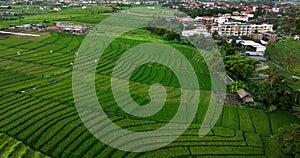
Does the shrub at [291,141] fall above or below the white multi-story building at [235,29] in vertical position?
below

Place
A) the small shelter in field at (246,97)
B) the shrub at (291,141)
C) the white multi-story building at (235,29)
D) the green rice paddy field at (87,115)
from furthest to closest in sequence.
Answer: the white multi-story building at (235,29)
the small shelter in field at (246,97)
the green rice paddy field at (87,115)
the shrub at (291,141)

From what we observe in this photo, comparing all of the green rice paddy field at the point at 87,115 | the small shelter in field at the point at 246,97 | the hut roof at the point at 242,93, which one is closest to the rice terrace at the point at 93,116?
the green rice paddy field at the point at 87,115

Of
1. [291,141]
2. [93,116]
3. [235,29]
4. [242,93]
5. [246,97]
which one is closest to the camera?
[291,141]

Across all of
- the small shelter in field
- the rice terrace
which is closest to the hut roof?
the small shelter in field

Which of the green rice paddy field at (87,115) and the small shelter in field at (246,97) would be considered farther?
the small shelter in field at (246,97)

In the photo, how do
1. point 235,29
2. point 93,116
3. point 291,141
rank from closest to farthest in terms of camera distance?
1. point 291,141
2. point 93,116
3. point 235,29

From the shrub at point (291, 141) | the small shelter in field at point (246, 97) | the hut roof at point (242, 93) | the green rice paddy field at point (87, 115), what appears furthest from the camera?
the hut roof at point (242, 93)

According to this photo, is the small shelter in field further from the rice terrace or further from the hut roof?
the rice terrace

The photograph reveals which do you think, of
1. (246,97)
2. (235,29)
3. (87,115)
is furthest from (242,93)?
(235,29)

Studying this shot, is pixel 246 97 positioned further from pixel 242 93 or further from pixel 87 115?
pixel 87 115

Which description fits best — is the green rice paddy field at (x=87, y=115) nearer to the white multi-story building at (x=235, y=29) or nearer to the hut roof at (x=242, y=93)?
the hut roof at (x=242, y=93)
